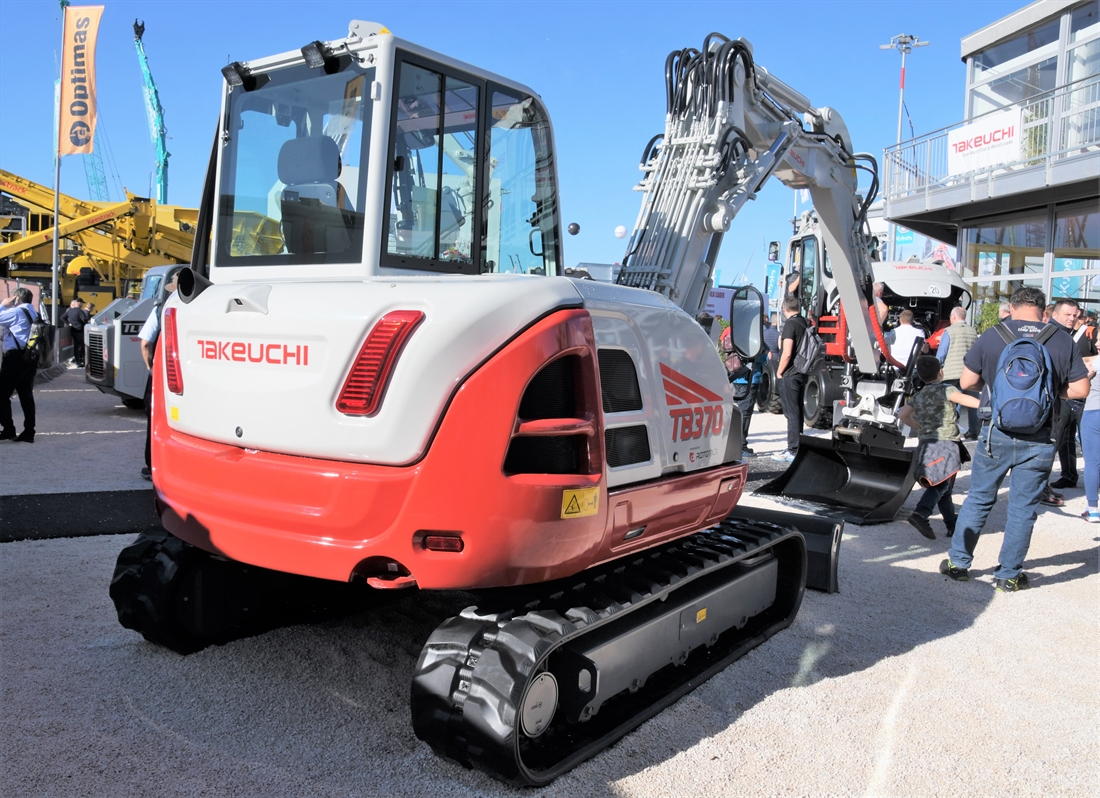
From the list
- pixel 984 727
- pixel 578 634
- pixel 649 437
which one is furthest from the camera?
pixel 984 727

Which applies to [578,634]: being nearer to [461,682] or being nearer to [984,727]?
→ [461,682]

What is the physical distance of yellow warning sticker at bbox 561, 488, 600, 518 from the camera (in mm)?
2986

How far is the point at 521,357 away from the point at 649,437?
831 millimetres

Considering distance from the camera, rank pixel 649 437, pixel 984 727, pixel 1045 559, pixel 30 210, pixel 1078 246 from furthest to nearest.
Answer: pixel 30 210 → pixel 1078 246 → pixel 1045 559 → pixel 984 727 → pixel 649 437

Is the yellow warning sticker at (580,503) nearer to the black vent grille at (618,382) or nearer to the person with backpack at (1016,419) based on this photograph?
the black vent grille at (618,382)

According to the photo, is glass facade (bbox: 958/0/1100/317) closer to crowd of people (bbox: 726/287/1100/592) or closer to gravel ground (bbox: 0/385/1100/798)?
crowd of people (bbox: 726/287/1100/592)

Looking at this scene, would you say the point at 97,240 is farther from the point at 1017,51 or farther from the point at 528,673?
the point at 528,673

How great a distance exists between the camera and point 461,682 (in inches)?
119

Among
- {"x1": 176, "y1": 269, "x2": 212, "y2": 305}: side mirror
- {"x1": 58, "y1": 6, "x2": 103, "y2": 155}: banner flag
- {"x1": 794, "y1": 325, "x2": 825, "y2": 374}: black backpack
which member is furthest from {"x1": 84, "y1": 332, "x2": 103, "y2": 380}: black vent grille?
{"x1": 176, "y1": 269, "x2": 212, "y2": 305}: side mirror

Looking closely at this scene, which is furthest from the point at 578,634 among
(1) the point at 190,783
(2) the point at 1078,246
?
(2) the point at 1078,246

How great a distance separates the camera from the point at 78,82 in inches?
683

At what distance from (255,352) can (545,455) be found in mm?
1116

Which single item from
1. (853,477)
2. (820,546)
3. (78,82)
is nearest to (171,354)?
Result: (820,546)

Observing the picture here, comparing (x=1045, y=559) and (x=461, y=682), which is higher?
(x=461, y=682)
